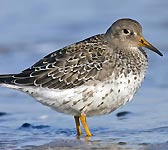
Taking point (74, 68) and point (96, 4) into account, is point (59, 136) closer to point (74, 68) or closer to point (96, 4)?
point (74, 68)

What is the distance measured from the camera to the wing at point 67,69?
965cm

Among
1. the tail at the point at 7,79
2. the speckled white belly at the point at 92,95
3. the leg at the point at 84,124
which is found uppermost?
the tail at the point at 7,79

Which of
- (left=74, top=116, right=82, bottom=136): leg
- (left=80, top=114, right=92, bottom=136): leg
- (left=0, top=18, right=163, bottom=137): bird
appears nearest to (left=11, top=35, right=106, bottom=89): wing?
(left=0, top=18, right=163, bottom=137): bird

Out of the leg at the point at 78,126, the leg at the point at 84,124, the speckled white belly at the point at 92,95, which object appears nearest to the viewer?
the speckled white belly at the point at 92,95

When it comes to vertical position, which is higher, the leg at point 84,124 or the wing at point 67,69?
the wing at point 67,69

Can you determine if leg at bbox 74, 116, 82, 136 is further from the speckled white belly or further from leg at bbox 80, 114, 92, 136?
the speckled white belly

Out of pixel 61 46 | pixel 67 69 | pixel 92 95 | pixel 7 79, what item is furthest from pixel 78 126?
pixel 61 46

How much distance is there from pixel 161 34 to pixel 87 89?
470 centimetres

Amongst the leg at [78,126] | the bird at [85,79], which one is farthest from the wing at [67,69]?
the leg at [78,126]

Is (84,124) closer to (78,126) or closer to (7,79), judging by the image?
(78,126)

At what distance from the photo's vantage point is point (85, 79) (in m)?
9.61

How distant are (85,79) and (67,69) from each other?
0.84ft

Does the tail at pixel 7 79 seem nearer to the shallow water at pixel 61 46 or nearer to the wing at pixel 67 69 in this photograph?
the wing at pixel 67 69

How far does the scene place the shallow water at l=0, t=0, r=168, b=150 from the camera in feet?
31.5
